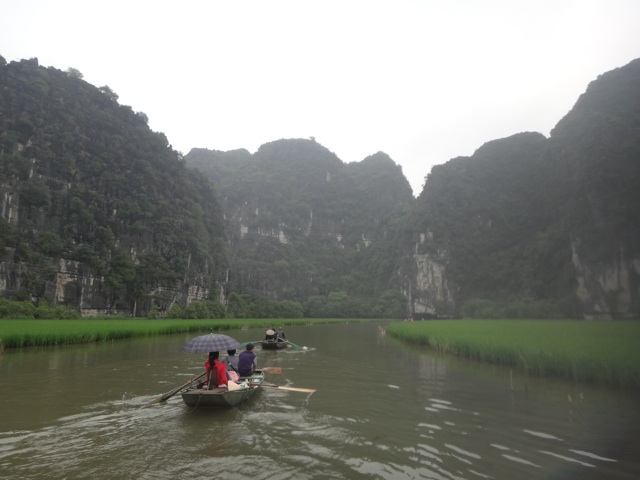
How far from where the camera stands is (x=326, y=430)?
593 centimetres

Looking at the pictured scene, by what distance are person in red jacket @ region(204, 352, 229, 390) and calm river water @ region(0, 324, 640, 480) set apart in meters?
0.47

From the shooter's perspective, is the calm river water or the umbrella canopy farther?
the umbrella canopy

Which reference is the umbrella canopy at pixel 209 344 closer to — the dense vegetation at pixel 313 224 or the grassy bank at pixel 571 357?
the grassy bank at pixel 571 357

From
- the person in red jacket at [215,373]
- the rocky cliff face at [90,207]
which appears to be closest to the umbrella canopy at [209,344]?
the person in red jacket at [215,373]

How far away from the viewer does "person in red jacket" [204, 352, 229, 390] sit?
7035 millimetres

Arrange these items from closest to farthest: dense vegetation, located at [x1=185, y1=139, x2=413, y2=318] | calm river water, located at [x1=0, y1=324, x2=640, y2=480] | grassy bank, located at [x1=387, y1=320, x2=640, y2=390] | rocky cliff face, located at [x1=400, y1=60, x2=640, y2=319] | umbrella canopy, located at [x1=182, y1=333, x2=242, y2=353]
A: calm river water, located at [x1=0, y1=324, x2=640, y2=480] → umbrella canopy, located at [x1=182, y1=333, x2=242, y2=353] → grassy bank, located at [x1=387, y1=320, x2=640, y2=390] → rocky cliff face, located at [x1=400, y1=60, x2=640, y2=319] → dense vegetation, located at [x1=185, y1=139, x2=413, y2=318]

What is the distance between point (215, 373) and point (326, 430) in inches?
93.3

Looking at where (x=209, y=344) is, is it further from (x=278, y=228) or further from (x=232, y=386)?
(x=278, y=228)

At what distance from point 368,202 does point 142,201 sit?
89.4 metres

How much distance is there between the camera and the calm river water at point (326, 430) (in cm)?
445

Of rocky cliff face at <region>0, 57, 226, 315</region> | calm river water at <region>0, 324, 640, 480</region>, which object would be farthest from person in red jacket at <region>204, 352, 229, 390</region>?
rocky cliff face at <region>0, 57, 226, 315</region>

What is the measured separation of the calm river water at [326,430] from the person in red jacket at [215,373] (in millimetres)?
470

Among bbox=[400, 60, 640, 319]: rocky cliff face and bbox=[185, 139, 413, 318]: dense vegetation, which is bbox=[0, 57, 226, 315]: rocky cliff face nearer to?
bbox=[185, 139, 413, 318]: dense vegetation

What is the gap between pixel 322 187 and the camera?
13425 cm
